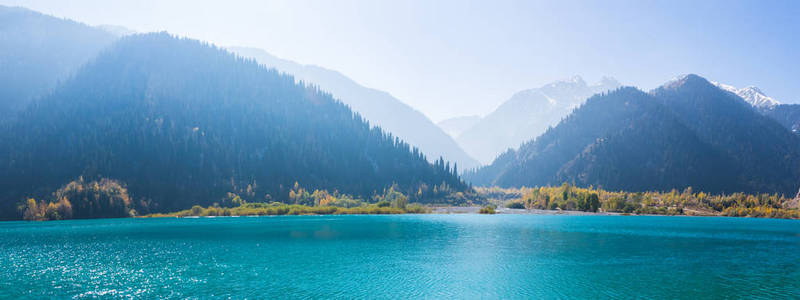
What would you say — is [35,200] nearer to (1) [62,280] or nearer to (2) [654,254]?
(1) [62,280]

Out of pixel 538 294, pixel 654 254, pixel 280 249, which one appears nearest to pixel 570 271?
pixel 538 294

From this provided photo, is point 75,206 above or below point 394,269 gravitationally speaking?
above

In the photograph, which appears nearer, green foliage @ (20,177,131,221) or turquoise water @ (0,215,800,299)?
turquoise water @ (0,215,800,299)

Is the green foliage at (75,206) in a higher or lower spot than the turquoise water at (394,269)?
higher

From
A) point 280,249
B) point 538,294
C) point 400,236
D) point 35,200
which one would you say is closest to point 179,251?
point 280,249

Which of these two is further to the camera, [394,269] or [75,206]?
[75,206]

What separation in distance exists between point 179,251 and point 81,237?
4408 cm

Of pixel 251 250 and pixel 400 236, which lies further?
pixel 400 236

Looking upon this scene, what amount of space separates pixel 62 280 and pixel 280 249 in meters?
34.2

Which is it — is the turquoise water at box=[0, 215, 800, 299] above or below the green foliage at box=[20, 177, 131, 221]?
below

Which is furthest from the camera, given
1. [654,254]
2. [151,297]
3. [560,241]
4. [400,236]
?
[400,236]

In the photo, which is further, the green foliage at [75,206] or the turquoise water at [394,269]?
the green foliage at [75,206]

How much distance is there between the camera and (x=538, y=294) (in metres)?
45.5

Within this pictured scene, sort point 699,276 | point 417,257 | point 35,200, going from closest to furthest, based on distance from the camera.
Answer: point 699,276, point 417,257, point 35,200
